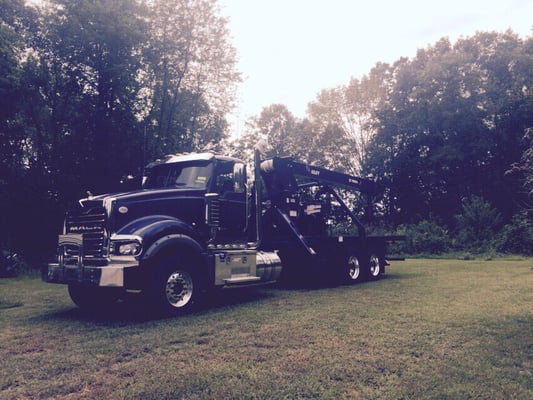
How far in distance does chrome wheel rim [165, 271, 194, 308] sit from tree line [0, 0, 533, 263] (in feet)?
19.1

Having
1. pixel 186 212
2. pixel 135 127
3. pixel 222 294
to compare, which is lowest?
pixel 222 294

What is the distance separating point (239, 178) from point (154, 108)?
47.7 feet

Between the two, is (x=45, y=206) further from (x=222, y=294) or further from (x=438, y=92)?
(x=438, y=92)

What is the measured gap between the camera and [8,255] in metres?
16.2

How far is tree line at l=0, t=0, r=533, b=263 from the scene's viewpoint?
18.2 meters

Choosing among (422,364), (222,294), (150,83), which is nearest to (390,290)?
(222,294)

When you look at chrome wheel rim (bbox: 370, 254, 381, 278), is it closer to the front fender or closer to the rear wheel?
the rear wheel

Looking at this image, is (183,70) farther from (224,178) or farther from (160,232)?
(160,232)

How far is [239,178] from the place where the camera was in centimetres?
938

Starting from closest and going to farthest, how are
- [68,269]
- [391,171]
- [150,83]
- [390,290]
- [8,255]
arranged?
[68,269] → [390,290] → [8,255] → [150,83] → [391,171]

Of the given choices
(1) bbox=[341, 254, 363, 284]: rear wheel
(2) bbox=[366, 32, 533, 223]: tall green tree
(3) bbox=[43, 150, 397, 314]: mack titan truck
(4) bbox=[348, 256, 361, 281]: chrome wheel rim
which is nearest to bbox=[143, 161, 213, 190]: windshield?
(3) bbox=[43, 150, 397, 314]: mack titan truck

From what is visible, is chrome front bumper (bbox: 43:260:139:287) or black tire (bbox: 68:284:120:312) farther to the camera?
black tire (bbox: 68:284:120:312)

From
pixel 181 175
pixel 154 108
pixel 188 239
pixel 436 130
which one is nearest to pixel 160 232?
pixel 188 239

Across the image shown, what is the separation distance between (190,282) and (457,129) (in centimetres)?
3158
